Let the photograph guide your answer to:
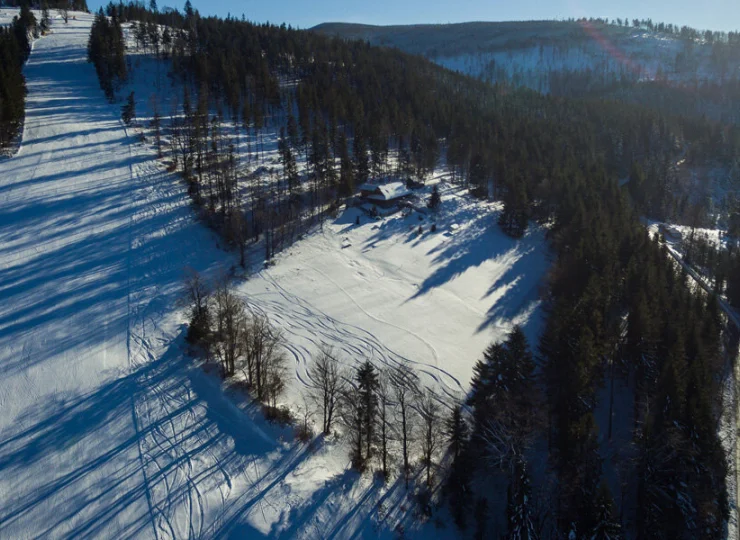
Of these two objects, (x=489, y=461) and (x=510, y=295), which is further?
(x=510, y=295)

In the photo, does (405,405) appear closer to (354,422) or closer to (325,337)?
(354,422)

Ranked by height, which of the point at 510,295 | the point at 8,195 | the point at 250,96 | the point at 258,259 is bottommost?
the point at 510,295

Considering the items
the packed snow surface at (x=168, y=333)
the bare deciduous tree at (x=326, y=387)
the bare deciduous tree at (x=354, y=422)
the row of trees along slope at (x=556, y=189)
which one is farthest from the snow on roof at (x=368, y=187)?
the bare deciduous tree at (x=354, y=422)

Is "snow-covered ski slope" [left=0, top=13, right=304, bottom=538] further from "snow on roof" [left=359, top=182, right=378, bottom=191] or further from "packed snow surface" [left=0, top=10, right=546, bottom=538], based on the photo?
"snow on roof" [left=359, top=182, right=378, bottom=191]

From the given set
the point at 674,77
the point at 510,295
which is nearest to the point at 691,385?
the point at 510,295

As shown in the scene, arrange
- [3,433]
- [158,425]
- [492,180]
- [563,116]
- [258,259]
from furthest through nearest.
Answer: [563,116] → [492,180] → [258,259] → [158,425] → [3,433]

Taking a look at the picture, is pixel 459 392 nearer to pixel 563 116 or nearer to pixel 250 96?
pixel 250 96

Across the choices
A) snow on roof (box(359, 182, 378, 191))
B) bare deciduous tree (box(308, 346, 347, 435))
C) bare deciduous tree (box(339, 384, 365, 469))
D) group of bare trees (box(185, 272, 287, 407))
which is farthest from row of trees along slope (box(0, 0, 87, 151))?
bare deciduous tree (box(339, 384, 365, 469))
